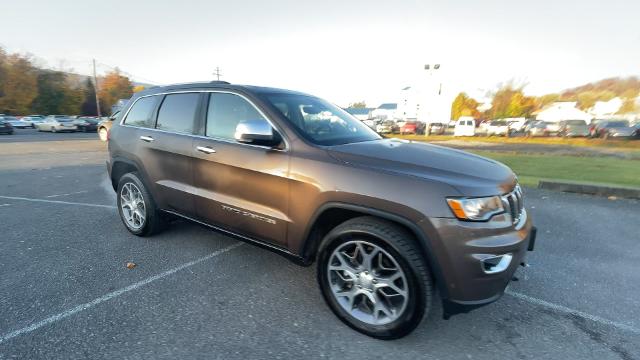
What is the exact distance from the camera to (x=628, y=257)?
12.3 feet

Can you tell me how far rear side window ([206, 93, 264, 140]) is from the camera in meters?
3.04

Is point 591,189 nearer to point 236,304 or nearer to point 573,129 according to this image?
point 236,304

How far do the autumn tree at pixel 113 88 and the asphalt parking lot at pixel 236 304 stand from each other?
62.8 metres

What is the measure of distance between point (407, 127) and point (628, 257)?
113 feet

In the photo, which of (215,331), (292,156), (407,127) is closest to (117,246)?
(215,331)

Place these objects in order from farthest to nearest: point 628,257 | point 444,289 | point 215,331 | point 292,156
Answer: point 628,257, point 292,156, point 215,331, point 444,289

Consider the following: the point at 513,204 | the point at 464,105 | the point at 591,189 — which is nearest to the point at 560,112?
the point at 464,105

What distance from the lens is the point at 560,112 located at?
53.3 metres

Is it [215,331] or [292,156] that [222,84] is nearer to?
[292,156]

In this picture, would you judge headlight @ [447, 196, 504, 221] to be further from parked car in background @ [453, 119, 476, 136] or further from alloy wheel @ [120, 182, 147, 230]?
parked car in background @ [453, 119, 476, 136]

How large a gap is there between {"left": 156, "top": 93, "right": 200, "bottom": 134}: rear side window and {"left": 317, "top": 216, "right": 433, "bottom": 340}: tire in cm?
200

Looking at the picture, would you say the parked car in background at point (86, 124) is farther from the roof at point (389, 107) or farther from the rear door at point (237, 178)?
the roof at point (389, 107)

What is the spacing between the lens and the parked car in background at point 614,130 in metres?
25.3

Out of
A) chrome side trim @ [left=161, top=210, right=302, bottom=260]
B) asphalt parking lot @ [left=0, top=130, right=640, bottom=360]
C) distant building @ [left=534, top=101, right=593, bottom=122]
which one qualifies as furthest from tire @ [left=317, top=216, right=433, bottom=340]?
distant building @ [left=534, top=101, right=593, bottom=122]
